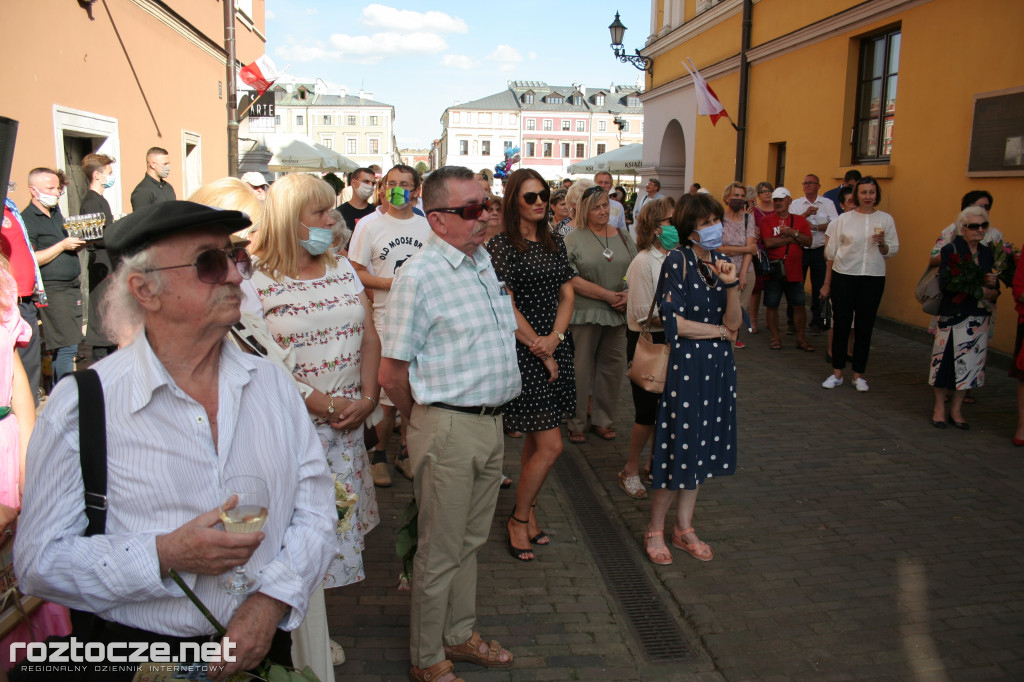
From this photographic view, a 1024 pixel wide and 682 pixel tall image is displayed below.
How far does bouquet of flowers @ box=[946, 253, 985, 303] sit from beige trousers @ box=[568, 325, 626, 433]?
112 inches

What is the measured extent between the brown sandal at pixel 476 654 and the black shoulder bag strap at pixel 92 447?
2024 mm

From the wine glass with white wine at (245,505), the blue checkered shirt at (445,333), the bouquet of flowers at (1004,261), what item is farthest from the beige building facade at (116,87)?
the bouquet of flowers at (1004,261)

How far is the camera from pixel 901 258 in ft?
35.0

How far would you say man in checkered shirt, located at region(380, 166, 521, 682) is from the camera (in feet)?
10.3

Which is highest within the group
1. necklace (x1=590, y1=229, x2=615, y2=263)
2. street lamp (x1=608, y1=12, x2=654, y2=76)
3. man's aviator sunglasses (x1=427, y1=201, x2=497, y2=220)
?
street lamp (x1=608, y1=12, x2=654, y2=76)

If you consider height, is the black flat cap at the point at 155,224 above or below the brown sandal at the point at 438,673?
above

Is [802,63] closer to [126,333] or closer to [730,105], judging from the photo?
[730,105]

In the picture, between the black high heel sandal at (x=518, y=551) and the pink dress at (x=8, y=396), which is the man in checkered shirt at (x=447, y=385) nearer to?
the black high heel sandal at (x=518, y=551)

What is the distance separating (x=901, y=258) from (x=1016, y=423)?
436 centimetres

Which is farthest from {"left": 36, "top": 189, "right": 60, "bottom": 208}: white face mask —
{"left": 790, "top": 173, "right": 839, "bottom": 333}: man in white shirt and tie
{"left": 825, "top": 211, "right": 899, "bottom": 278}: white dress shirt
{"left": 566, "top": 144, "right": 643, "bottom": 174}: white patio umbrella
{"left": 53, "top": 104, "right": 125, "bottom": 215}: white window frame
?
{"left": 566, "top": 144, "right": 643, "bottom": 174}: white patio umbrella

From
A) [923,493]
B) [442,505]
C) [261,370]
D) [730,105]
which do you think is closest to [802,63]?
[730,105]

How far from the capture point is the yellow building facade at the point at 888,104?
878cm

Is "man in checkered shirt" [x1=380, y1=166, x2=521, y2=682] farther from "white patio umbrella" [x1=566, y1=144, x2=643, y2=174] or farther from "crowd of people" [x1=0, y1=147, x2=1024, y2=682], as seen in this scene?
"white patio umbrella" [x1=566, y1=144, x2=643, y2=174]

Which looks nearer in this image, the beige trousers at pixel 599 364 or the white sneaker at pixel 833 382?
the beige trousers at pixel 599 364
